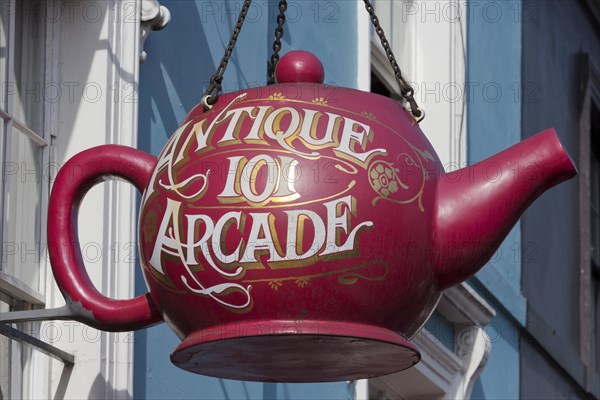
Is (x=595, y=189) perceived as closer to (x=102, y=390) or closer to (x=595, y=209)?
(x=595, y=209)

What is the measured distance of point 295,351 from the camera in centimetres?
328

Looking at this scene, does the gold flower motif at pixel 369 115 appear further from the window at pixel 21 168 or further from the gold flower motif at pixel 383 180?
the window at pixel 21 168

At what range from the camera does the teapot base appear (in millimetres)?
3182

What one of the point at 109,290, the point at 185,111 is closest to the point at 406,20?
the point at 185,111

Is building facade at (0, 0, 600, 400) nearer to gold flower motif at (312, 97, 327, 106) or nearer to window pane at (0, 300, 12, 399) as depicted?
window pane at (0, 300, 12, 399)

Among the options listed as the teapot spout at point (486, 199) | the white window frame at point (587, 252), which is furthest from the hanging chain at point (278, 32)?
the white window frame at point (587, 252)

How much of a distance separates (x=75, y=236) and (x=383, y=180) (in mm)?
690

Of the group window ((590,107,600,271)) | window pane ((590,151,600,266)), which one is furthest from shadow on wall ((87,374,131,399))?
window pane ((590,151,600,266))

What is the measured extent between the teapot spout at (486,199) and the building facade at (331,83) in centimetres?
101

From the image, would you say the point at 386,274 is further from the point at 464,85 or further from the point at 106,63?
the point at 464,85

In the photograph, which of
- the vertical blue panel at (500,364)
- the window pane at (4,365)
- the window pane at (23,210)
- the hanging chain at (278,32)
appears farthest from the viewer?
the vertical blue panel at (500,364)

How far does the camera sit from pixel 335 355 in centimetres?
333

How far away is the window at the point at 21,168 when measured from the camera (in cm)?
417

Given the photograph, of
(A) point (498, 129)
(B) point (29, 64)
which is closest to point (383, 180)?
(B) point (29, 64)
